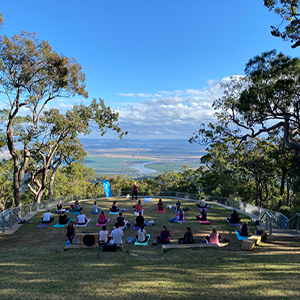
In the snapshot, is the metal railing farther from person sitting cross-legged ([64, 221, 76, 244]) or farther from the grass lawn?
person sitting cross-legged ([64, 221, 76, 244])

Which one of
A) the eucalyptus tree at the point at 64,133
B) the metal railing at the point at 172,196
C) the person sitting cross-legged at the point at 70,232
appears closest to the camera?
the person sitting cross-legged at the point at 70,232

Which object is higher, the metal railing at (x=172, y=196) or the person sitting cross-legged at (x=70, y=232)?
the person sitting cross-legged at (x=70, y=232)

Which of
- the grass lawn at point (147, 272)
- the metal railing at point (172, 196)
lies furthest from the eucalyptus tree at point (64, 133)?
the grass lawn at point (147, 272)

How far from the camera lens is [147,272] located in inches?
238

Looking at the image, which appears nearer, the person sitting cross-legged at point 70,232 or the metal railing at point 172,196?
the person sitting cross-legged at point 70,232

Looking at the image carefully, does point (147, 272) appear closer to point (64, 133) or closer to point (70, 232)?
point (70, 232)

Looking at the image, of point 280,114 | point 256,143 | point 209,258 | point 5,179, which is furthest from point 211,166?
point 5,179

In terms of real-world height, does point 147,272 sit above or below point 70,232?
above

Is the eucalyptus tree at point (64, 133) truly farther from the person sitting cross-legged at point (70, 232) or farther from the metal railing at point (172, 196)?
the person sitting cross-legged at point (70, 232)

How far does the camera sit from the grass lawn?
4684 mm

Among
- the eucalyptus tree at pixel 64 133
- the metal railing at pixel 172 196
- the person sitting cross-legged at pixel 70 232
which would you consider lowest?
the metal railing at pixel 172 196

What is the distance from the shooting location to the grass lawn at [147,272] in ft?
15.4

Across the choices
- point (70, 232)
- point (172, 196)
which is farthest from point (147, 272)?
point (172, 196)

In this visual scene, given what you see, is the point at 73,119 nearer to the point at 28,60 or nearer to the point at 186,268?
the point at 28,60
